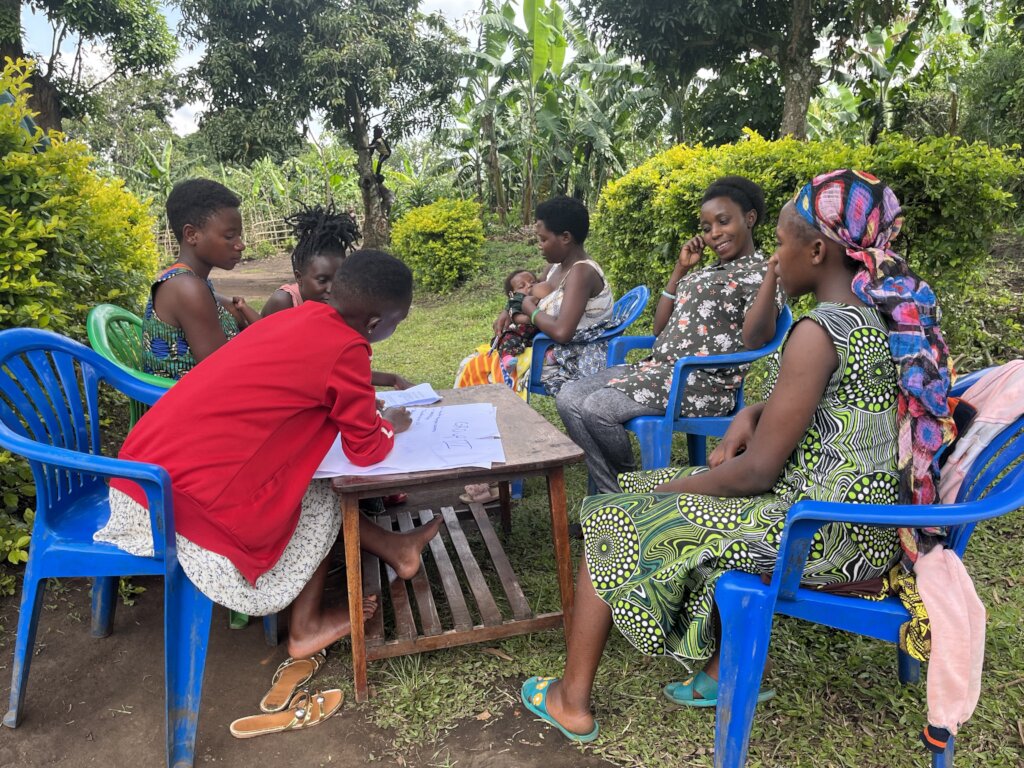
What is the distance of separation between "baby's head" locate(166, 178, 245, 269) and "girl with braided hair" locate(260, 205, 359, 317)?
413mm

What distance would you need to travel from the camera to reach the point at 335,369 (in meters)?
2.05

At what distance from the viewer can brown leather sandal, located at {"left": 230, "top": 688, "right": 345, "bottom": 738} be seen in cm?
212

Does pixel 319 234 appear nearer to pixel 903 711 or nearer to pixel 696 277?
pixel 696 277

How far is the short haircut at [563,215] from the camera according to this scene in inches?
144

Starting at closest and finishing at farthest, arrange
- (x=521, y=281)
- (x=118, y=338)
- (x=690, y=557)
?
1. (x=690, y=557)
2. (x=118, y=338)
3. (x=521, y=281)

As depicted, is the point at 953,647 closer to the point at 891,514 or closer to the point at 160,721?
the point at 891,514

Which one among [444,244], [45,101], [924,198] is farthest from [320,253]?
[45,101]

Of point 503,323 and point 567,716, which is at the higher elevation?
point 503,323

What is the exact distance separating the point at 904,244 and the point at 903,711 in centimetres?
318

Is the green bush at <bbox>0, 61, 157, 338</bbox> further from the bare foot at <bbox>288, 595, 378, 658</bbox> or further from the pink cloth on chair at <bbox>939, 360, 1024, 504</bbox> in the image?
the pink cloth on chair at <bbox>939, 360, 1024, 504</bbox>

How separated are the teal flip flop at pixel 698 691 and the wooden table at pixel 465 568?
1.37 ft

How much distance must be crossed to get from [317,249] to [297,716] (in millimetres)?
2053

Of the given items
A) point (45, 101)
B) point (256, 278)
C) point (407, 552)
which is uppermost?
point (45, 101)

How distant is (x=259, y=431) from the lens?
1994mm
